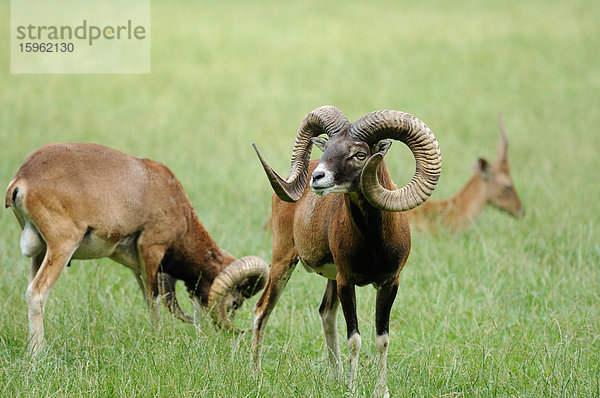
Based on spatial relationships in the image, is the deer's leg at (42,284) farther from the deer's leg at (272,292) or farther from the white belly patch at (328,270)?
the white belly patch at (328,270)

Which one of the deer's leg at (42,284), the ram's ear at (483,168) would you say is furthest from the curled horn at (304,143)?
the ram's ear at (483,168)

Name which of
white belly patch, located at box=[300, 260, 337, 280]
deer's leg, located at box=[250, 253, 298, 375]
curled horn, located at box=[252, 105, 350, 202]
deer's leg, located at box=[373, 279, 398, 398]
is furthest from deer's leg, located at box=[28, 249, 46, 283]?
deer's leg, located at box=[373, 279, 398, 398]

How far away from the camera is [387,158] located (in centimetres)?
1478

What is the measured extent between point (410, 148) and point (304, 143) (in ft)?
3.12

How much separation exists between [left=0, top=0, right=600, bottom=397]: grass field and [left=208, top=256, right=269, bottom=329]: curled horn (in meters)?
0.40

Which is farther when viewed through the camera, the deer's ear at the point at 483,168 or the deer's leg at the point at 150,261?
the deer's ear at the point at 483,168

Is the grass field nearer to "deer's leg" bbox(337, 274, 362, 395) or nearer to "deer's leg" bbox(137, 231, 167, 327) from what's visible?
"deer's leg" bbox(337, 274, 362, 395)

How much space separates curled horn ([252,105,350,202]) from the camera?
5.64 meters

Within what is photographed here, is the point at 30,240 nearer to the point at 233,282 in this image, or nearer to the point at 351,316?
the point at 233,282

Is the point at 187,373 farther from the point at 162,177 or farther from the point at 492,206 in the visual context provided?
the point at 492,206

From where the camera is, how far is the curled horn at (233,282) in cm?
772

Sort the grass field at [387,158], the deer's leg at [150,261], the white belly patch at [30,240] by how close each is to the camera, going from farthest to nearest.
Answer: the deer's leg at [150,261] → the white belly patch at [30,240] → the grass field at [387,158]

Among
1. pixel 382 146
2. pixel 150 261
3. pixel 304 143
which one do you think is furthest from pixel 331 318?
pixel 150 261

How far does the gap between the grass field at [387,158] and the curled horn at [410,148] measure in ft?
4.45
